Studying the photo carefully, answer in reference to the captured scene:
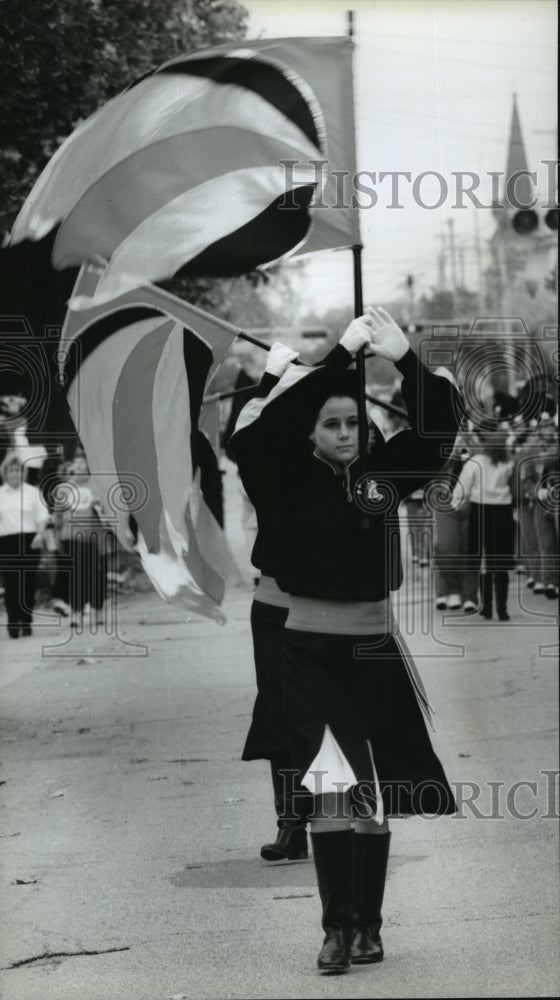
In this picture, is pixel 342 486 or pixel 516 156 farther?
pixel 516 156

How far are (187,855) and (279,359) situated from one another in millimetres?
1542

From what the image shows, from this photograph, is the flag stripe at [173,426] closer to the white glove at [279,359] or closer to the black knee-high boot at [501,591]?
the white glove at [279,359]

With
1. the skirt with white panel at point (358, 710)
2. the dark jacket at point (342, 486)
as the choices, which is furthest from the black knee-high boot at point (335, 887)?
the dark jacket at point (342, 486)

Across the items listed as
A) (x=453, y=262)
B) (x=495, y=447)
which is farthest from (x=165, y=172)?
(x=495, y=447)

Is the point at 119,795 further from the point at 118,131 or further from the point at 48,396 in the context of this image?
the point at 118,131

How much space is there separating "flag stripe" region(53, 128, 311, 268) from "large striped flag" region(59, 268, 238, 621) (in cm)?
19

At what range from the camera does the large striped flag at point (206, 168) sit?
4.96 meters

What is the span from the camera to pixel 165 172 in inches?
199

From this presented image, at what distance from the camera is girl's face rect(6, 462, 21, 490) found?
5621 millimetres

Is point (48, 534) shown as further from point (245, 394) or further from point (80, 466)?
point (245, 394)

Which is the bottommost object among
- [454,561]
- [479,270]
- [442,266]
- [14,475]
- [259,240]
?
[454,561]

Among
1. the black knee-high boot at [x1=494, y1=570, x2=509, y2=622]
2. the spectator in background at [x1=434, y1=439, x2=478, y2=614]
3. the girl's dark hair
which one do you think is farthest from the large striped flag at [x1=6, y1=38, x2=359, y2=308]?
the girl's dark hair

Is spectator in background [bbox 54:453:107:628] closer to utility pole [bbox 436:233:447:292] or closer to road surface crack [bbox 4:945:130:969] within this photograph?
road surface crack [bbox 4:945:130:969]

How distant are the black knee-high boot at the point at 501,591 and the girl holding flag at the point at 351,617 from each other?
2132 mm
